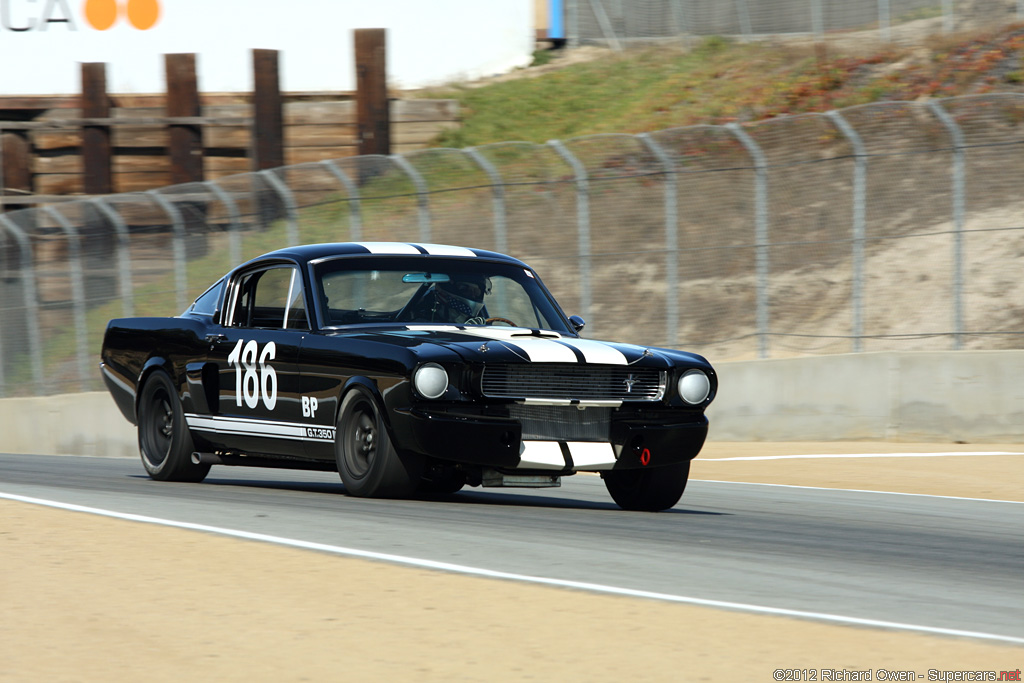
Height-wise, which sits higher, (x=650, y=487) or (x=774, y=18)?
(x=774, y=18)

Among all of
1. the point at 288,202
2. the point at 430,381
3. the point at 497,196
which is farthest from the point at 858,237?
the point at 430,381

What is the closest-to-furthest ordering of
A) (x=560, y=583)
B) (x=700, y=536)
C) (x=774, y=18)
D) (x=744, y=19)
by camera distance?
(x=560, y=583) < (x=700, y=536) < (x=774, y=18) < (x=744, y=19)

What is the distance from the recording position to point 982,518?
354 inches

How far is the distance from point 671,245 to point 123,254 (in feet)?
24.2

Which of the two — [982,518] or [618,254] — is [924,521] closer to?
[982,518]

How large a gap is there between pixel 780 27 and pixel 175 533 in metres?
23.4

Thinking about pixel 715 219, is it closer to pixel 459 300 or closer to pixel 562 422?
pixel 459 300

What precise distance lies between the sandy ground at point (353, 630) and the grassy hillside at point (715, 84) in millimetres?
19453

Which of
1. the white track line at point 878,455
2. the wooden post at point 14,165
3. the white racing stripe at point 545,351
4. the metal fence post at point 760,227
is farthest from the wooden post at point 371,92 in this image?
the white racing stripe at point 545,351

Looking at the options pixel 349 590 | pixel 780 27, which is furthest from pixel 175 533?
pixel 780 27

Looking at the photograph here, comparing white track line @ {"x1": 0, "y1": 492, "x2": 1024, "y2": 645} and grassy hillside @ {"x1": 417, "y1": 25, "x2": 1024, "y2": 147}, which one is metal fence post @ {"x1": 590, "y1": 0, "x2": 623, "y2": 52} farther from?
white track line @ {"x1": 0, "y1": 492, "x2": 1024, "y2": 645}

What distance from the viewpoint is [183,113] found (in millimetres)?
25703

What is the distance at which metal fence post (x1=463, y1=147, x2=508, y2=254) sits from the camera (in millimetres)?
16438

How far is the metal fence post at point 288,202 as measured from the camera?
17.0 meters
